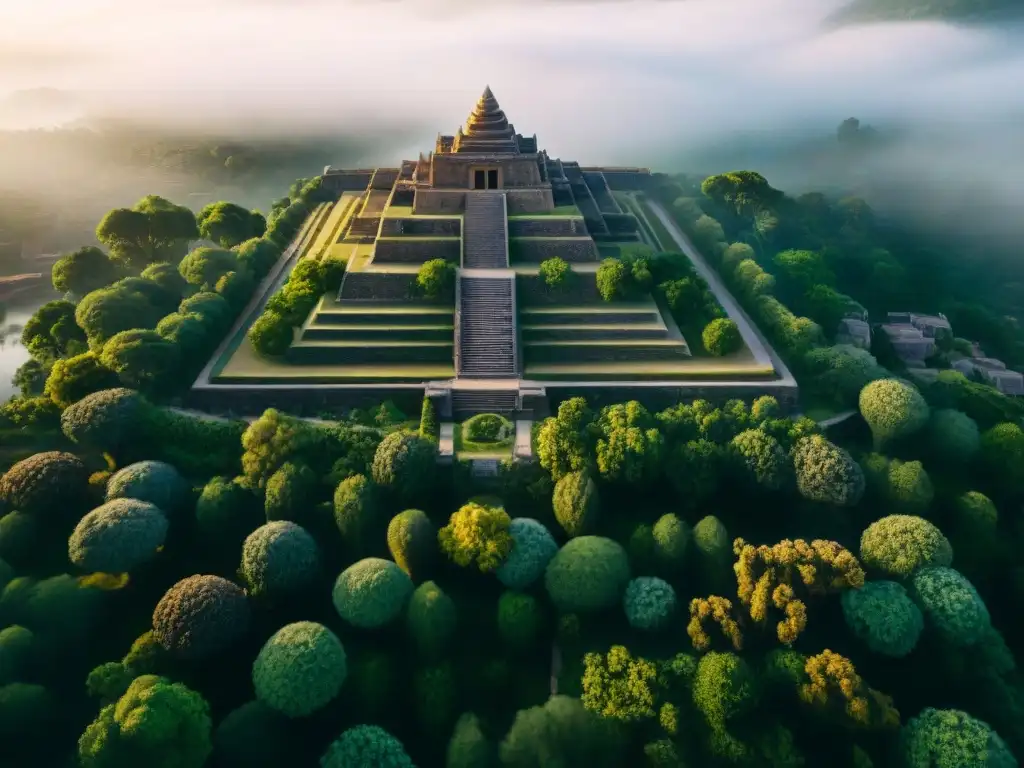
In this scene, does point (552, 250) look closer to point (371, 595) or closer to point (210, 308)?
point (210, 308)

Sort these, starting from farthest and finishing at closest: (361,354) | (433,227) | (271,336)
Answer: (433,227), (361,354), (271,336)

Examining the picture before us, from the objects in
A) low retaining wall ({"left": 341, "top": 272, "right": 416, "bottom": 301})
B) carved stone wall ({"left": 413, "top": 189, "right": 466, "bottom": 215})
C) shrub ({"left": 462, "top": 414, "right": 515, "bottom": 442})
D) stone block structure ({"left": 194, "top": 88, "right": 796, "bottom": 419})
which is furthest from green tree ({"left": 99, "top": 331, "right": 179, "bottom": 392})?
carved stone wall ({"left": 413, "top": 189, "right": 466, "bottom": 215})

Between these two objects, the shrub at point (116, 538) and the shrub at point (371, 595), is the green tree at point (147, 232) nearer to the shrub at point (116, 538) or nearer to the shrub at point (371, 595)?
the shrub at point (116, 538)

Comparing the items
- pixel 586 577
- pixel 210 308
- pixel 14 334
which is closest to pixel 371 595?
pixel 586 577

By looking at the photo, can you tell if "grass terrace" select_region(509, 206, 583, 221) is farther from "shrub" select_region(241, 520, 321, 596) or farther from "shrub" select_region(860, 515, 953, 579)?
"shrub" select_region(241, 520, 321, 596)

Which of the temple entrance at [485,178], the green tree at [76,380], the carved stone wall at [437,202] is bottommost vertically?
the green tree at [76,380]

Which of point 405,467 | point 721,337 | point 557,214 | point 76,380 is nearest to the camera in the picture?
point 405,467

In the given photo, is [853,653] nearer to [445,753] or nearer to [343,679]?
[445,753]

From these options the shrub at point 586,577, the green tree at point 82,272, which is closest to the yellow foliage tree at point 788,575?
the shrub at point 586,577
